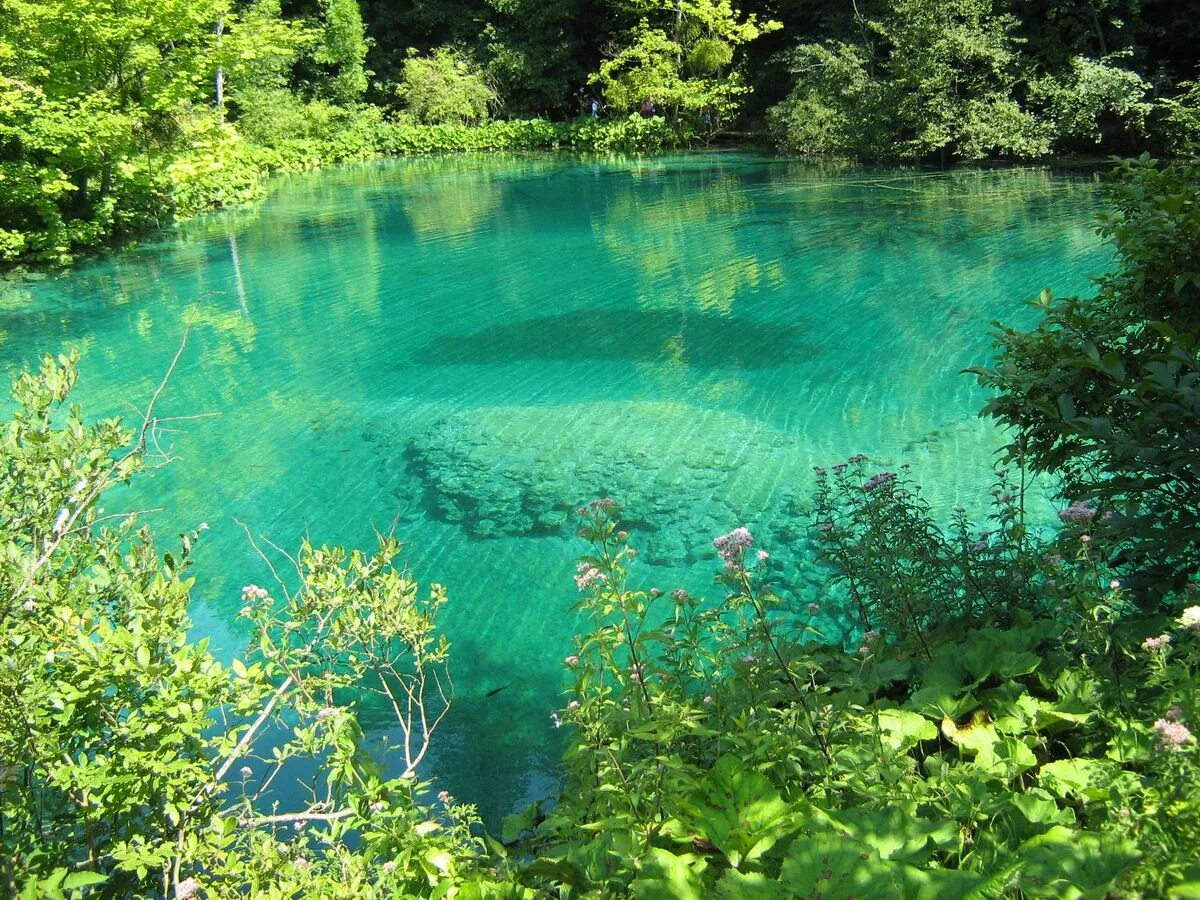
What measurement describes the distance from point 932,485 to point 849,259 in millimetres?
7443

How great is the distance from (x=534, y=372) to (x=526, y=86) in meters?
28.3

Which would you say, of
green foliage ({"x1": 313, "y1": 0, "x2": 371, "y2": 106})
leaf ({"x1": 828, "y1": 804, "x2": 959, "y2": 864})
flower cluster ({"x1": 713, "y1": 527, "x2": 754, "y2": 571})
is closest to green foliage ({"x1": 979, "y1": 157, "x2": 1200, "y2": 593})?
flower cluster ({"x1": 713, "y1": 527, "x2": 754, "y2": 571})

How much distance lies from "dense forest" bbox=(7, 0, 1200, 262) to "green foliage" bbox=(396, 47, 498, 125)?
0.25ft

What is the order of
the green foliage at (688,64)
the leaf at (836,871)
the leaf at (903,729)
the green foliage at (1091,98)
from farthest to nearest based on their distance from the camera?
the green foliage at (688,64), the green foliage at (1091,98), the leaf at (903,729), the leaf at (836,871)

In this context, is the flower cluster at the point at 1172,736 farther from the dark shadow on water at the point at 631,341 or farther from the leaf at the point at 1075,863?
the dark shadow on water at the point at 631,341

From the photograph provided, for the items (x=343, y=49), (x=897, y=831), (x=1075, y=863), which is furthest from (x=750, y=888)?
(x=343, y=49)

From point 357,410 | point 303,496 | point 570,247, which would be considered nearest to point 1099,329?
point 303,496

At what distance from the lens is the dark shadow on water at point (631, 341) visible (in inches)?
390

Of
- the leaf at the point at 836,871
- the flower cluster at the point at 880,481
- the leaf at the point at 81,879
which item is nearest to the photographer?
the leaf at the point at 836,871

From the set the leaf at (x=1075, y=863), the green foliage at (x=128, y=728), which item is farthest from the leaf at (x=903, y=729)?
the green foliage at (x=128, y=728)

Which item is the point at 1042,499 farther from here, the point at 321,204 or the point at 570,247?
the point at 321,204

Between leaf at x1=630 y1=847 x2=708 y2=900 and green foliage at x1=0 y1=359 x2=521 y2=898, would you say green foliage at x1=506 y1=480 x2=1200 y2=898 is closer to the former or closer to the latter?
leaf at x1=630 y1=847 x2=708 y2=900

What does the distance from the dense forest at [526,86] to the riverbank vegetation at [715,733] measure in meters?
14.1

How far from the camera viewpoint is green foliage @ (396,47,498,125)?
109ft
